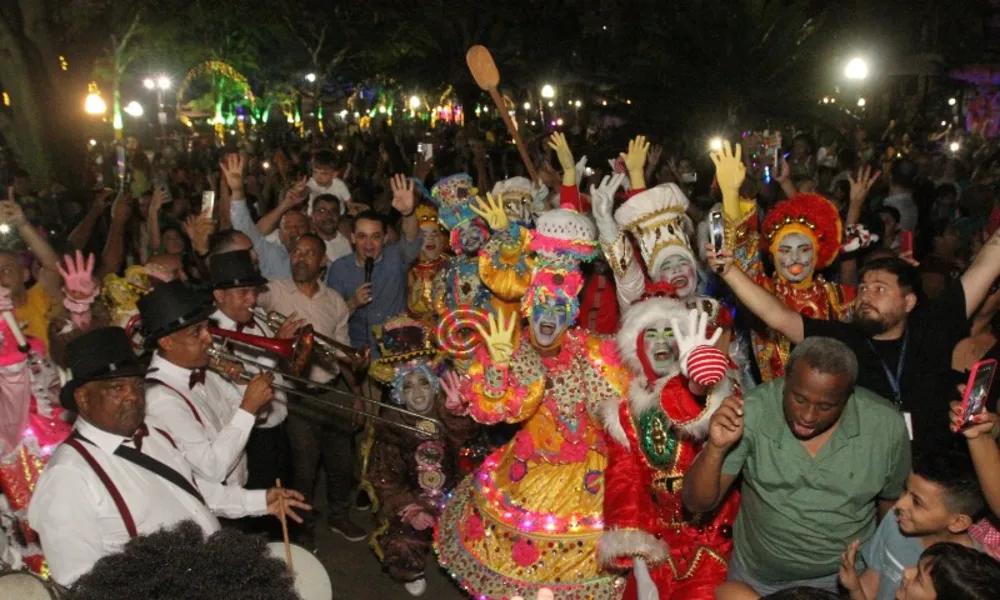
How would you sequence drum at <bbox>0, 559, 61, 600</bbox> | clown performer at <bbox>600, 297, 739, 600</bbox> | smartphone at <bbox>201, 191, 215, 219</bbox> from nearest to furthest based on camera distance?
1. drum at <bbox>0, 559, 61, 600</bbox>
2. clown performer at <bbox>600, 297, 739, 600</bbox>
3. smartphone at <bbox>201, 191, 215, 219</bbox>

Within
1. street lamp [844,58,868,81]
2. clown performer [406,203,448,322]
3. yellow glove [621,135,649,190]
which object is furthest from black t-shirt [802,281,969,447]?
street lamp [844,58,868,81]

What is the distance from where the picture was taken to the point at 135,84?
141 feet

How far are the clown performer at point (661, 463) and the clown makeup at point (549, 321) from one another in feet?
1.20

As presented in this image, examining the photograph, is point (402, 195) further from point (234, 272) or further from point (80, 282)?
point (80, 282)

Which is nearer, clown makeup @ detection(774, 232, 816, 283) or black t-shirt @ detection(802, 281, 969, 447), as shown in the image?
black t-shirt @ detection(802, 281, 969, 447)

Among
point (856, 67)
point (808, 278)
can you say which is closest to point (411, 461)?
point (808, 278)

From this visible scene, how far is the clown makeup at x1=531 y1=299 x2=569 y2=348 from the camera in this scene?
14.8 feet

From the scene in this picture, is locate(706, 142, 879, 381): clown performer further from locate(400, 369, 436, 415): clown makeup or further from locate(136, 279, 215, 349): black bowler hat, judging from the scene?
locate(136, 279, 215, 349): black bowler hat

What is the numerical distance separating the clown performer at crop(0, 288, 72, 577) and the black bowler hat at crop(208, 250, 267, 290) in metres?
1.07

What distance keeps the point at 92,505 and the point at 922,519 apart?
3020 millimetres

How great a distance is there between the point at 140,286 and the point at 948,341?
4669mm


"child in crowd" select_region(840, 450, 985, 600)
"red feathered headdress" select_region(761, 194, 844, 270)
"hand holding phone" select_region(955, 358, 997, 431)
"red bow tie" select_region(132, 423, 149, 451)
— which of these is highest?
"red feathered headdress" select_region(761, 194, 844, 270)

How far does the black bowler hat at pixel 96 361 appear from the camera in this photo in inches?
127

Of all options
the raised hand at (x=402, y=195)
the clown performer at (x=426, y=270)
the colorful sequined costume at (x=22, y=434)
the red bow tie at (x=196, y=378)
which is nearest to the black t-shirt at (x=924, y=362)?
the red bow tie at (x=196, y=378)
